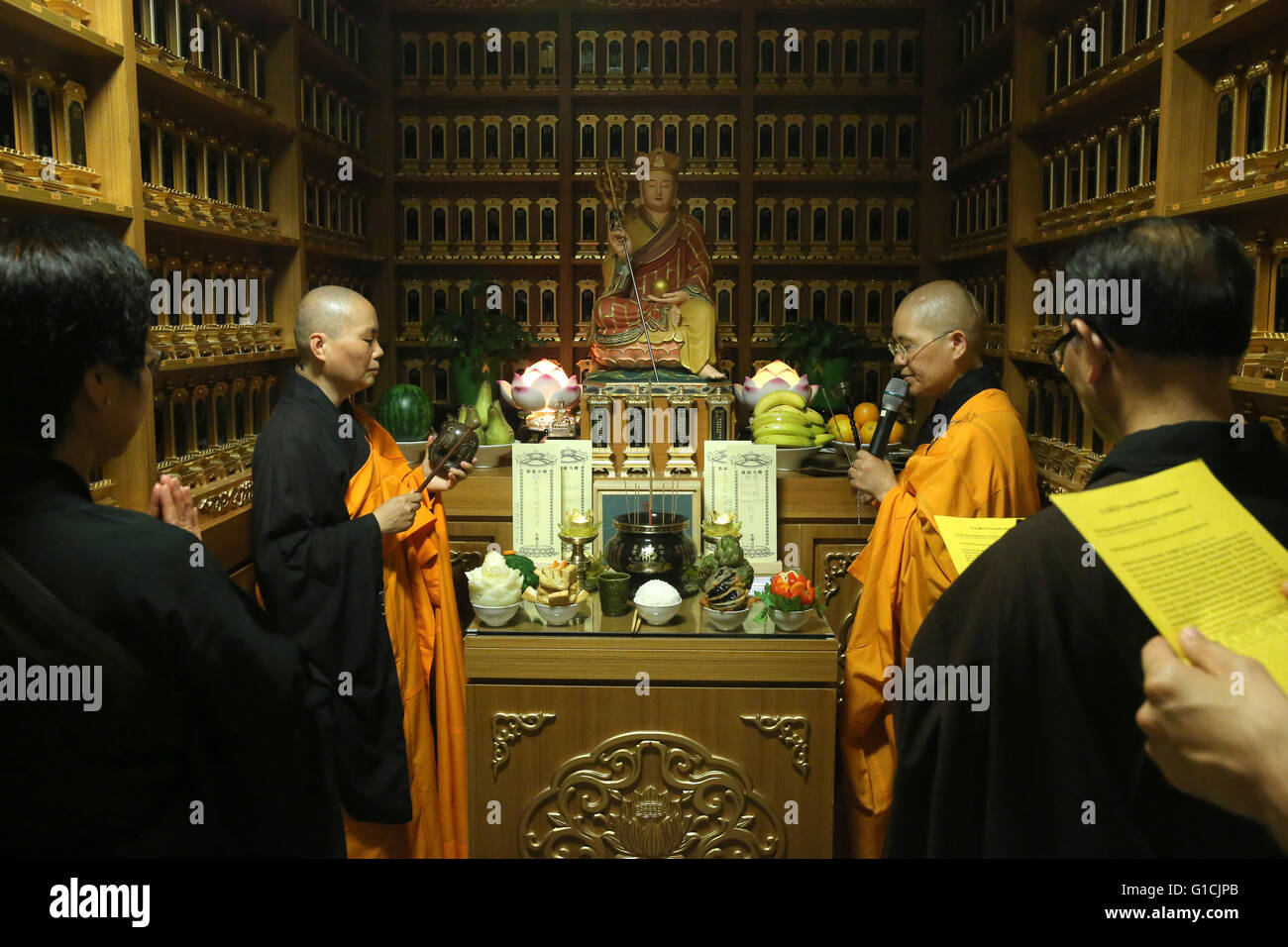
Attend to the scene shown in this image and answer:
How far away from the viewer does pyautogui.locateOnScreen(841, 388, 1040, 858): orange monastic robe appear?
7.90 feet

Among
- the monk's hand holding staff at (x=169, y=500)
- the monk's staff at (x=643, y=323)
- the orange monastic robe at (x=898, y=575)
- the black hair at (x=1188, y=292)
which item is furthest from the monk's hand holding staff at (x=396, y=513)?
the black hair at (x=1188, y=292)

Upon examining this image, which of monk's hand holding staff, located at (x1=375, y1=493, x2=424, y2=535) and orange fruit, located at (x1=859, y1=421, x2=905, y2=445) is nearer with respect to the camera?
monk's hand holding staff, located at (x1=375, y1=493, x2=424, y2=535)

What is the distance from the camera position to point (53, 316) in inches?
37.5

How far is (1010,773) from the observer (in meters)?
1.00

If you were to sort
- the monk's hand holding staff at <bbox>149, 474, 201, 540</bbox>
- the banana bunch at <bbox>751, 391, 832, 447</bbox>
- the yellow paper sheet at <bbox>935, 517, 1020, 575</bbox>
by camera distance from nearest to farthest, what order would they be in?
the monk's hand holding staff at <bbox>149, 474, 201, 540</bbox>
the yellow paper sheet at <bbox>935, 517, 1020, 575</bbox>
the banana bunch at <bbox>751, 391, 832, 447</bbox>

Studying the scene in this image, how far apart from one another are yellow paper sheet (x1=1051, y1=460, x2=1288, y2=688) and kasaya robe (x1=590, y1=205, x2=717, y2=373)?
309 cm

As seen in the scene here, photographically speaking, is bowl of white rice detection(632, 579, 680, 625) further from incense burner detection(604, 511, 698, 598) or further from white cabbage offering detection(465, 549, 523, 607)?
white cabbage offering detection(465, 549, 523, 607)

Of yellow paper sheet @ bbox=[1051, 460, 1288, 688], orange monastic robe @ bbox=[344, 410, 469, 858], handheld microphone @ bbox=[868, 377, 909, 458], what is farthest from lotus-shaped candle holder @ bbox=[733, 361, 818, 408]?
yellow paper sheet @ bbox=[1051, 460, 1288, 688]

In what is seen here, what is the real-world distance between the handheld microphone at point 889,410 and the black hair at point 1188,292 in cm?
146

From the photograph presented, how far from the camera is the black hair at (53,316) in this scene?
0.94m

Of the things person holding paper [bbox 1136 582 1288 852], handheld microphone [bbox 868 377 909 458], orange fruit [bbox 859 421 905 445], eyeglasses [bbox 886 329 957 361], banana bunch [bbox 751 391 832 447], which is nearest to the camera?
person holding paper [bbox 1136 582 1288 852]

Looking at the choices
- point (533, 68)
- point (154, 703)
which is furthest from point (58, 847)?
point (533, 68)

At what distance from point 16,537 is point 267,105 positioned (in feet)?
10.8

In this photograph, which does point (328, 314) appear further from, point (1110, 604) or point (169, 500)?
point (1110, 604)
